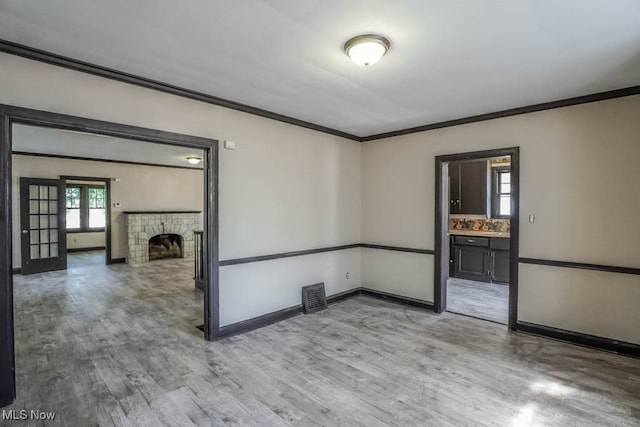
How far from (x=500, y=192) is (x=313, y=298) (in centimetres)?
460

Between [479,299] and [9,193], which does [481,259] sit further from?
[9,193]

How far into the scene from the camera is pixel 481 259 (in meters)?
6.17

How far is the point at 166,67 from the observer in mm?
2824

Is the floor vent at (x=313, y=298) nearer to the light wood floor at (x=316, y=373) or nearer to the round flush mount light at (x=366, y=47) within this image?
the light wood floor at (x=316, y=373)

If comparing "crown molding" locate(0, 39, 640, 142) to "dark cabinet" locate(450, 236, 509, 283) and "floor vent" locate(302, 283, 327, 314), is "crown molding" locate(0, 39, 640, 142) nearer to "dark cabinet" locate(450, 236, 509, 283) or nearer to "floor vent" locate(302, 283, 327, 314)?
"floor vent" locate(302, 283, 327, 314)

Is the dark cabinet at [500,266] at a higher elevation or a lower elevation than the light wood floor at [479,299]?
higher

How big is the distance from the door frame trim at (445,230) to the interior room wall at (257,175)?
1.38 metres

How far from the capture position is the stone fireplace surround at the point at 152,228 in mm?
8344

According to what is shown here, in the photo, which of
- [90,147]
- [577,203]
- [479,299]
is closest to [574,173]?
Answer: [577,203]

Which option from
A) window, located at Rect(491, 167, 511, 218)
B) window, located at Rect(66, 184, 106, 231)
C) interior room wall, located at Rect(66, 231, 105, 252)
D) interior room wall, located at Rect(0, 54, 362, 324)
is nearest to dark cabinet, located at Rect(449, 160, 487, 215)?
window, located at Rect(491, 167, 511, 218)

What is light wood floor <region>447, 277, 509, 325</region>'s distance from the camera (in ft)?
14.8

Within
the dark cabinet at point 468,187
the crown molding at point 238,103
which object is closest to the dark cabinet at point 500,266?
the dark cabinet at point 468,187

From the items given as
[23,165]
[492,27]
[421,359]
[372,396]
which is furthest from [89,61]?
[23,165]

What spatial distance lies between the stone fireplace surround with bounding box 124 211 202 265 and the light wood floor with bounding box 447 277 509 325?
21.5ft
